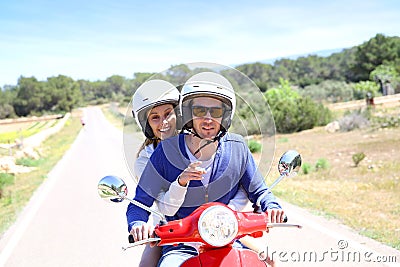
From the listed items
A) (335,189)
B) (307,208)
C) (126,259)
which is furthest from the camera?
(335,189)

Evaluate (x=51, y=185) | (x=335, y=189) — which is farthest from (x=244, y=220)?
(x=51, y=185)

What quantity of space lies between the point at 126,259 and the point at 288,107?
25.3 m

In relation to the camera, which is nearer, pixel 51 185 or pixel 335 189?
pixel 335 189

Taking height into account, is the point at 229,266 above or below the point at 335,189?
above

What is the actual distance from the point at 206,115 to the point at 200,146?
207 mm

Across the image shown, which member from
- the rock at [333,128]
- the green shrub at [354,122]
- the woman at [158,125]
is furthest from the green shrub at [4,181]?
the rock at [333,128]

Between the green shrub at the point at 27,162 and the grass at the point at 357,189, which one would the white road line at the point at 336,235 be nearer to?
the grass at the point at 357,189

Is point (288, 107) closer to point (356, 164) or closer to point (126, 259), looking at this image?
point (356, 164)

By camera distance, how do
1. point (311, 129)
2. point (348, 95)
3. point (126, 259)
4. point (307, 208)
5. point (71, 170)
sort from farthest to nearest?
point (348, 95)
point (311, 129)
point (71, 170)
point (307, 208)
point (126, 259)

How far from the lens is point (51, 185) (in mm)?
12781

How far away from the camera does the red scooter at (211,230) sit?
226cm

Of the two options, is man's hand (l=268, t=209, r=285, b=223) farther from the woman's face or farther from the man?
the woman's face

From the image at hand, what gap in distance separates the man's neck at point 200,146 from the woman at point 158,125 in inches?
8.5

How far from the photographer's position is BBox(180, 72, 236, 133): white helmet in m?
2.53
